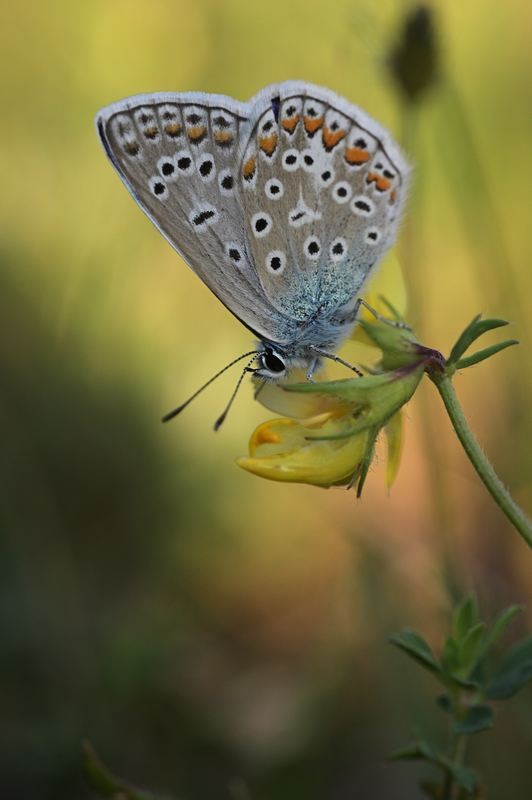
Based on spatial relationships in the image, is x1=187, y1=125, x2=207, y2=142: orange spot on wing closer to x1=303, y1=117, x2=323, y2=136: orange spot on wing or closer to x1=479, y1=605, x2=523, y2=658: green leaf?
x1=303, y1=117, x2=323, y2=136: orange spot on wing

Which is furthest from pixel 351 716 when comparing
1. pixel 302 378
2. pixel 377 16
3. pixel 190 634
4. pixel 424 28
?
pixel 377 16

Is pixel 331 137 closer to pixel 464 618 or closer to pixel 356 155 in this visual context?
pixel 356 155

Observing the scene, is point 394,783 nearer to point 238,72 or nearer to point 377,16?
point 377,16

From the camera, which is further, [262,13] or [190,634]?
[262,13]

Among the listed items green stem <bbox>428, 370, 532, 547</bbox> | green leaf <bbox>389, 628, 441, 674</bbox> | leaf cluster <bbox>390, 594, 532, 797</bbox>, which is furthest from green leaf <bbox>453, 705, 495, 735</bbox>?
green stem <bbox>428, 370, 532, 547</bbox>

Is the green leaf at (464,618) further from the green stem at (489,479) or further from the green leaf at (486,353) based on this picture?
the green leaf at (486,353)

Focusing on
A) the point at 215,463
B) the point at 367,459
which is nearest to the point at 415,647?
the point at 367,459

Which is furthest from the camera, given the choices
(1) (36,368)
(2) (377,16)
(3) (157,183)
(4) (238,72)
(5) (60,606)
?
(4) (238,72)
